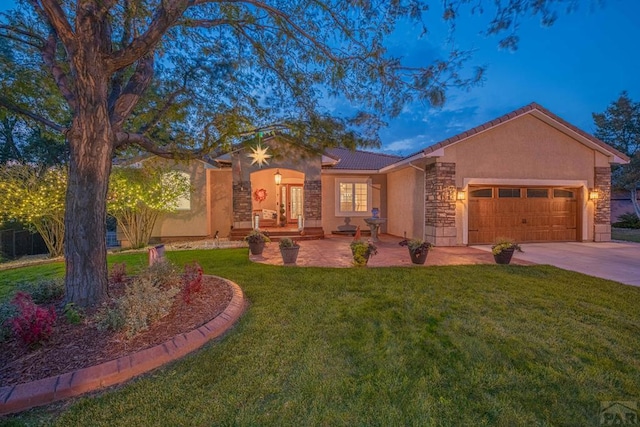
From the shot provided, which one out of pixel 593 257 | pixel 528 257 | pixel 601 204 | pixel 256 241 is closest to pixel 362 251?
pixel 256 241

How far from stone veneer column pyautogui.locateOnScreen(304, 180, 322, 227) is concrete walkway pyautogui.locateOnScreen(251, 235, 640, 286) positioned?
1.65 metres

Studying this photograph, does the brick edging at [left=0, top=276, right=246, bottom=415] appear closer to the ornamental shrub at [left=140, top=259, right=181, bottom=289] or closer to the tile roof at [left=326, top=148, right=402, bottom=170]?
the ornamental shrub at [left=140, top=259, right=181, bottom=289]

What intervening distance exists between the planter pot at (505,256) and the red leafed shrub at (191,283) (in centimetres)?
728

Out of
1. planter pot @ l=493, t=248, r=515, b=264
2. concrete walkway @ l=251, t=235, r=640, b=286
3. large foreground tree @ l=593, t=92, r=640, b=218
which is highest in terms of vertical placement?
large foreground tree @ l=593, t=92, r=640, b=218

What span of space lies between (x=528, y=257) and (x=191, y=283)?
30.2 ft

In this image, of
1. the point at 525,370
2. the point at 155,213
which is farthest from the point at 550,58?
the point at 155,213

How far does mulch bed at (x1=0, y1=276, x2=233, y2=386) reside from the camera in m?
2.82

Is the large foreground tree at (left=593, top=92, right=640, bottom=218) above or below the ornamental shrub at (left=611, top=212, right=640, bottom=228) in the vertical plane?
above

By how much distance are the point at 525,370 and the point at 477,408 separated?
927 mm

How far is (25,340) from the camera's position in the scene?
305cm

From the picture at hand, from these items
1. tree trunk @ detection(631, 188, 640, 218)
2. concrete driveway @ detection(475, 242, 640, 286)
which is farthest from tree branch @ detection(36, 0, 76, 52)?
tree trunk @ detection(631, 188, 640, 218)

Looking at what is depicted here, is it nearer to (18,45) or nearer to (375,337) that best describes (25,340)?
(375,337)

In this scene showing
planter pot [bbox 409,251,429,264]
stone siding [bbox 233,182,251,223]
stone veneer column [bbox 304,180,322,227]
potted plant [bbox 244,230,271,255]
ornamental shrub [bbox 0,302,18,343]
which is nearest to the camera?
ornamental shrub [bbox 0,302,18,343]

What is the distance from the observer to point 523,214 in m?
11.7
